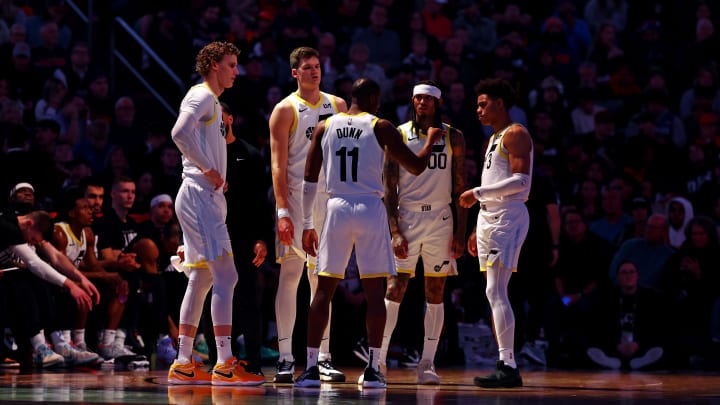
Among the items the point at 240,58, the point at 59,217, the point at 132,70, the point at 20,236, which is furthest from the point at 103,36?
the point at 20,236

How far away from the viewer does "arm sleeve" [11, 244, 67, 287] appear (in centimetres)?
1188

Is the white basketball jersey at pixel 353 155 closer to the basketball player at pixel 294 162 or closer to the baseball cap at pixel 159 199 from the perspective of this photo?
the basketball player at pixel 294 162

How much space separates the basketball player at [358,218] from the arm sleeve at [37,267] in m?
3.91

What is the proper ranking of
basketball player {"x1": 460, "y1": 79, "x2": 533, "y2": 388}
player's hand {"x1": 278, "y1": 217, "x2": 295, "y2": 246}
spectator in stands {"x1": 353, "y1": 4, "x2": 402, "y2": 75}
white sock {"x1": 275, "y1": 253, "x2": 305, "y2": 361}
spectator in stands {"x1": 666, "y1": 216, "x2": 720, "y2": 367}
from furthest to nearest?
spectator in stands {"x1": 353, "y1": 4, "x2": 402, "y2": 75}
spectator in stands {"x1": 666, "y1": 216, "x2": 720, "y2": 367}
white sock {"x1": 275, "y1": 253, "x2": 305, "y2": 361}
basketball player {"x1": 460, "y1": 79, "x2": 533, "y2": 388}
player's hand {"x1": 278, "y1": 217, "x2": 295, "y2": 246}

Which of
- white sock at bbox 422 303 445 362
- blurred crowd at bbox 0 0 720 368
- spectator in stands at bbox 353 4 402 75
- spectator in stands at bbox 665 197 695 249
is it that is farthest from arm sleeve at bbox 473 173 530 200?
spectator in stands at bbox 353 4 402 75

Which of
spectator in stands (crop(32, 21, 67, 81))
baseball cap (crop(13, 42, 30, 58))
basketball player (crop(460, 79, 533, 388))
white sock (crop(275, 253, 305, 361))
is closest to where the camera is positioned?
basketball player (crop(460, 79, 533, 388))

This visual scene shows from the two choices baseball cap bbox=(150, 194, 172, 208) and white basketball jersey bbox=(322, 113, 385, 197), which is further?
baseball cap bbox=(150, 194, 172, 208)

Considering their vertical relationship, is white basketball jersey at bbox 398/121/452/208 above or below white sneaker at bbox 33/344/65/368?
above

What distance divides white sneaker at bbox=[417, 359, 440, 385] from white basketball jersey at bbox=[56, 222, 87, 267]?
464 cm

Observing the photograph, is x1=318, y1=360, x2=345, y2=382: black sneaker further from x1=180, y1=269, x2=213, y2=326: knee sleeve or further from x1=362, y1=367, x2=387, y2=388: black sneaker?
x1=180, y1=269, x2=213, y2=326: knee sleeve

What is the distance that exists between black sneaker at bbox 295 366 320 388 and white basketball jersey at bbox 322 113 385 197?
1.37m

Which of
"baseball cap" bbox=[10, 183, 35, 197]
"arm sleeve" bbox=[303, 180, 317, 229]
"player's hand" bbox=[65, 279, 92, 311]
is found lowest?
"player's hand" bbox=[65, 279, 92, 311]

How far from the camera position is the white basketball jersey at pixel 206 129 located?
29.7 ft

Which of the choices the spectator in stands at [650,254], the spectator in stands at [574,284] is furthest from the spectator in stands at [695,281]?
the spectator in stands at [574,284]
